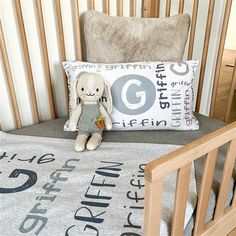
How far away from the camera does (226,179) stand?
72 cm

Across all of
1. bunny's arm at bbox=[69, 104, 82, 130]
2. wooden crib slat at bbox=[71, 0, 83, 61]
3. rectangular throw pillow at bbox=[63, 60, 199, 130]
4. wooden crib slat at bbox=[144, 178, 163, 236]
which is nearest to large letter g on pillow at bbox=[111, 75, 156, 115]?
rectangular throw pillow at bbox=[63, 60, 199, 130]

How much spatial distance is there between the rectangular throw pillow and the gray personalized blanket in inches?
4.0

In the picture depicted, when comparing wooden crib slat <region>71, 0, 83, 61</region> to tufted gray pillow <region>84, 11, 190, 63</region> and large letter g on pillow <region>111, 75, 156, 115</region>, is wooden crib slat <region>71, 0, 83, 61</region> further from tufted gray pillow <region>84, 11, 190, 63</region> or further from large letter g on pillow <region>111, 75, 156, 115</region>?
large letter g on pillow <region>111, 75, 156, 115</region>

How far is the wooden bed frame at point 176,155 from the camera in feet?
1.57

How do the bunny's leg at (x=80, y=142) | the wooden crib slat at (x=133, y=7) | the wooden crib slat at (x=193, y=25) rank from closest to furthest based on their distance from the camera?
the bunny's leg at (x=80, y=142), the wooden crib slat at (x=193, y=25), the wooden crib slat at (x=133, y=7)

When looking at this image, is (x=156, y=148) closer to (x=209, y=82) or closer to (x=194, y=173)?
(x=194, y=173)

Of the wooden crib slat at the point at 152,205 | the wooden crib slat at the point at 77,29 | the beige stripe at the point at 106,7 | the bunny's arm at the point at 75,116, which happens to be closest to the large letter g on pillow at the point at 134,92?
the bunny's arm at the point at 75,116

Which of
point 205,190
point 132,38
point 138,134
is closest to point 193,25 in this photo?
point 132,38

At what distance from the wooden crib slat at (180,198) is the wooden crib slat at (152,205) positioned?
0.22 feet

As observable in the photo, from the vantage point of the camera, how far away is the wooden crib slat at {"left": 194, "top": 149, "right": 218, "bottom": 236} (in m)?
0.61

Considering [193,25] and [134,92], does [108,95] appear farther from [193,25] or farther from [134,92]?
[193,25]

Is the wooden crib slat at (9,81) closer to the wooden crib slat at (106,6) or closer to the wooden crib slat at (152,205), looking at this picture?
the wooden crib slat at (106,6)

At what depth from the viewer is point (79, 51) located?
1.11 meters

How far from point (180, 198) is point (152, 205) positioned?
0.11 metres
